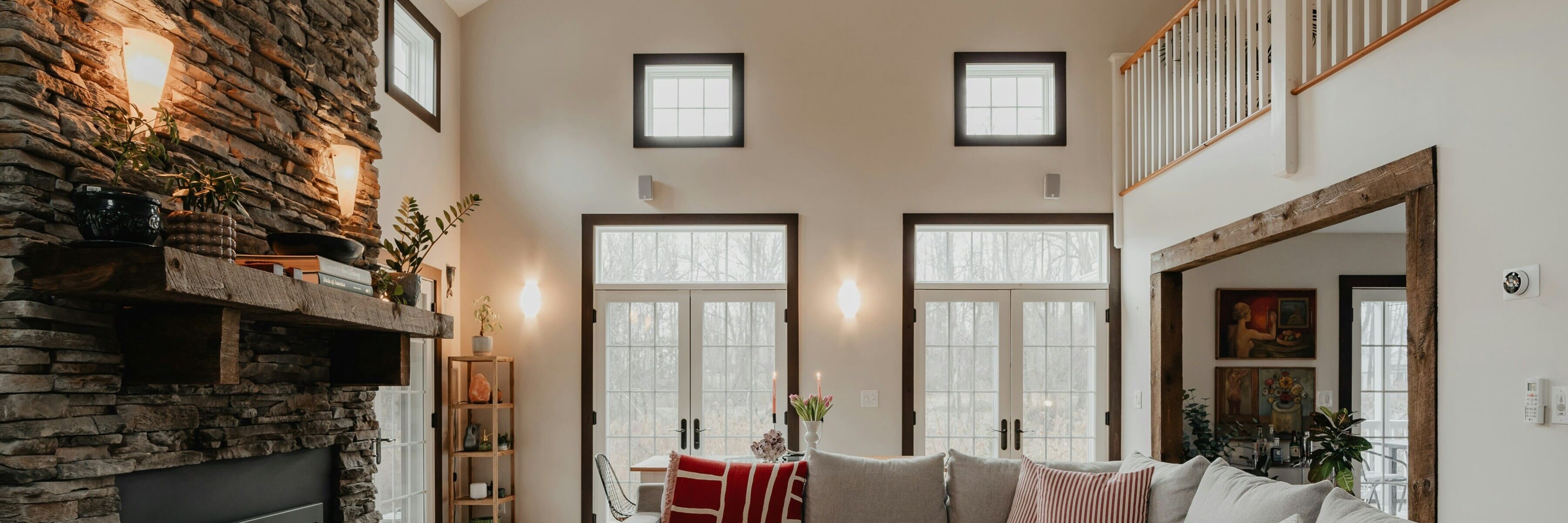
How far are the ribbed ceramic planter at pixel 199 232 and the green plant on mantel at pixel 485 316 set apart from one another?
3.82m

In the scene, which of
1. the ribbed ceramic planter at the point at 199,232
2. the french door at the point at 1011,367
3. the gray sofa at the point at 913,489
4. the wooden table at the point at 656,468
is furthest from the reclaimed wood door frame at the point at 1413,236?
the ribbed ceramic planter at the point at 199,232

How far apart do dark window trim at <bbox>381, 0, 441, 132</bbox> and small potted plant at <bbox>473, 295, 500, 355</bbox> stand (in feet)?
3.74

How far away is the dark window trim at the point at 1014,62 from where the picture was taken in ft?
22.3

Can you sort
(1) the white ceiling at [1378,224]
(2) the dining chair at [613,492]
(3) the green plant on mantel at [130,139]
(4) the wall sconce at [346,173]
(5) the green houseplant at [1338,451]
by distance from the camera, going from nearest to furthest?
(3) the green plant on mantel at [130,139]
(4) the wall sconce at [346,173]
(2) the dining chair at [613,492]
(1) the white ceiling at [1378,224]
(5) the green houseplant at [1338,451]

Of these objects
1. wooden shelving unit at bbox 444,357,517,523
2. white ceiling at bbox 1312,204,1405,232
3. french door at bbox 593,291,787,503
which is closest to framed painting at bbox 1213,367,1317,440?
white ceiling at bbox 1312,204,1405,232

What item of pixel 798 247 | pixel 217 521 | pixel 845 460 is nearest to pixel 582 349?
pixel 798 247

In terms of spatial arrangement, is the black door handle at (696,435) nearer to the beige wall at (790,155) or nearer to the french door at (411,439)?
the beige wall at (790,155)

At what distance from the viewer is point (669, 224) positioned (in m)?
6.81

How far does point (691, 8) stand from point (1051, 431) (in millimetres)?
3743

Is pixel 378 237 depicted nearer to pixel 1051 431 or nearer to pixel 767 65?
pixel 767 65

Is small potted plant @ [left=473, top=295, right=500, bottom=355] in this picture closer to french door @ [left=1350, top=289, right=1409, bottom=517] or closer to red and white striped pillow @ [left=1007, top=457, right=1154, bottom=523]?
red and white striped pillow @ [left=1007, top=457, right=1154, bottom=523]

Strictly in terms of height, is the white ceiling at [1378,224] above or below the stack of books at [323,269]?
above

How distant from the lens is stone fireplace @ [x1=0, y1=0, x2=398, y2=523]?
2393 millimetres

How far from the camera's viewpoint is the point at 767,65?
269 inches
